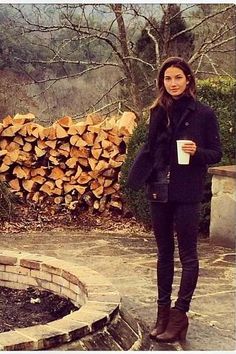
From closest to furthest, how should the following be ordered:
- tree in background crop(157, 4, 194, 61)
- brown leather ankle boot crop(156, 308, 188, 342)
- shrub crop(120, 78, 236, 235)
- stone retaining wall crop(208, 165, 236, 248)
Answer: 1. brown leather ankle boot crop(156, 308, 188, 342)
2. stone retaining wall crop(208, 165, 236, 248)
3. shrub crop(120, 78, 236, 235)
4. tree in background crop(157, 4, 194, 61)

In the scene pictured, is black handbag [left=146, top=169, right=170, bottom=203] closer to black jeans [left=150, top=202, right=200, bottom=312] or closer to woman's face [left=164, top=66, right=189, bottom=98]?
black jeans [left=150, top=202, right=200, bottom=312]

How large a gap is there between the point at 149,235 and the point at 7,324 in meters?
3.59

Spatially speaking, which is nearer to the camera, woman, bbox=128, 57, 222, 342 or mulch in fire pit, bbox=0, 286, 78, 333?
woman, bbox=128, 57, 222, 342

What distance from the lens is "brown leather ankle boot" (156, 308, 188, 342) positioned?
368 centimetres

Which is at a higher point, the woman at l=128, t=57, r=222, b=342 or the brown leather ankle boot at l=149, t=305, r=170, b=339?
the woman at l=128, t=57, r=222, b=342

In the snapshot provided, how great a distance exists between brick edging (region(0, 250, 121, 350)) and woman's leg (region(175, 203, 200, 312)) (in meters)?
0.37

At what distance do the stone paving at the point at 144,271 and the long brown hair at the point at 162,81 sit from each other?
129 cm

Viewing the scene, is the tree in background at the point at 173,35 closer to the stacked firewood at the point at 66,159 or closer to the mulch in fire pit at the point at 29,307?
the stacked firewood at the point at 66,159

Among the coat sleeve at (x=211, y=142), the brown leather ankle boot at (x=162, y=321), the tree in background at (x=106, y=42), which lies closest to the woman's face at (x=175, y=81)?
the coat sleeve at (x=211, y=142)

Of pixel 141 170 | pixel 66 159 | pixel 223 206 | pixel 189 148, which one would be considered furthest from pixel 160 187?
pixel 66 159

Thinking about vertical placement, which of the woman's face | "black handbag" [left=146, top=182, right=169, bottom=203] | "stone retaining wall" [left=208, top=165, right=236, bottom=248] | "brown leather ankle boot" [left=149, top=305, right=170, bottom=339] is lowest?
"brown leather ankle boot" [left=149, top=305, right=170, bottom=339]

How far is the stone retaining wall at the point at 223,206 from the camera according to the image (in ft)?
21.3

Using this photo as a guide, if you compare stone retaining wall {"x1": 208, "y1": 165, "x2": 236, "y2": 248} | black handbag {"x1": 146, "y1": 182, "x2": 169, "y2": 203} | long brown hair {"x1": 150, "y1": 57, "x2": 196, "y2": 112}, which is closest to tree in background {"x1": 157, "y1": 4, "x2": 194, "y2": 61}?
stone retaining wall {"x1": 208, "y1": 165, "x2": 236, "y2": 248}

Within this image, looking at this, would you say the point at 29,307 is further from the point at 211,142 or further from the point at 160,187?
the point at 211,142
